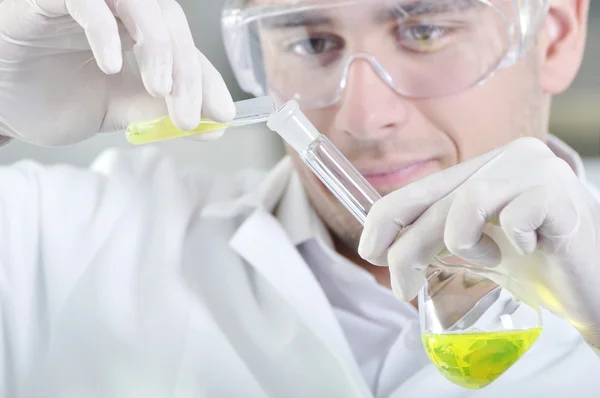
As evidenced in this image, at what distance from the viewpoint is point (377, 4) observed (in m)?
1.17

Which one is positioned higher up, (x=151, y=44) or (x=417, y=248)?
(x=151, y=44)

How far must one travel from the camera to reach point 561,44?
4.44ft

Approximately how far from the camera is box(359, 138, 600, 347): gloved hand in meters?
Result: 0.70

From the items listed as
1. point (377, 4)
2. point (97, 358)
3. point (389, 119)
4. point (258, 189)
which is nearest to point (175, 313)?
point (97, 358)

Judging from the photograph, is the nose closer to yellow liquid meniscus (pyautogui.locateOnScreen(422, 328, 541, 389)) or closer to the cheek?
the cheek

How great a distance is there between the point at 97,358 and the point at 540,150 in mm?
712

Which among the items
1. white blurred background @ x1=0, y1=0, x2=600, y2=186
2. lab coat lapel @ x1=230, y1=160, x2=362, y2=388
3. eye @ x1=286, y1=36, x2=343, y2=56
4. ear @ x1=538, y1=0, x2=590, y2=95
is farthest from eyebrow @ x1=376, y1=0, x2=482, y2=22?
white blurred background @ x1=0, y1=0, x2=600, y2=186

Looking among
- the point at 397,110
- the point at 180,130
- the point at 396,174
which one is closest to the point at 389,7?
the point at 397,110

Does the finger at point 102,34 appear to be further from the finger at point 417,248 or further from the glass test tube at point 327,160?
the finger at point 417,248

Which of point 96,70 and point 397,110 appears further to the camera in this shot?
point 397,110

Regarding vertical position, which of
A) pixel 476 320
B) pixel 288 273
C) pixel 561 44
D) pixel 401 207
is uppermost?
pixel 401 207

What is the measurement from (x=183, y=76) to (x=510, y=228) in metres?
0.38

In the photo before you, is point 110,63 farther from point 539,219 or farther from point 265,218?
point 265,218

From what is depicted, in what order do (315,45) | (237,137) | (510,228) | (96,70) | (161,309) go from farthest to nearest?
(237,137) < (315,45) < (161,309) < (96,70) < (510,228)
